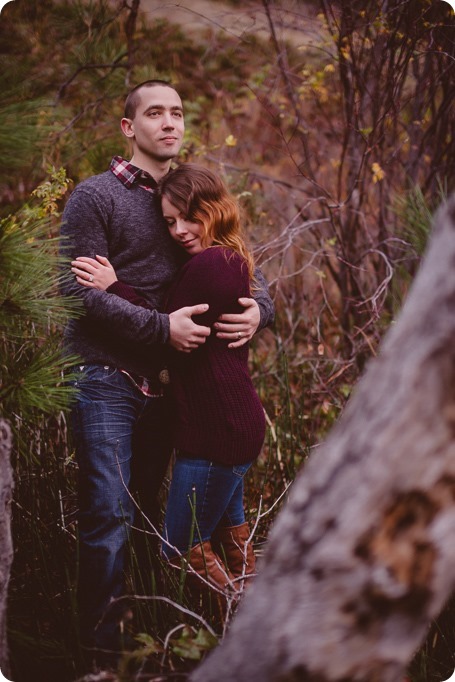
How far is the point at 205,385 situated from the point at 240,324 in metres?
0.26

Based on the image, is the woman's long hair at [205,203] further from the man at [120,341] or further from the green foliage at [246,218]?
the green foliage at [246,218]

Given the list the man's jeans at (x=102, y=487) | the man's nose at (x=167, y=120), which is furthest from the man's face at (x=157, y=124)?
the man's jeans at (x=102, y=487)

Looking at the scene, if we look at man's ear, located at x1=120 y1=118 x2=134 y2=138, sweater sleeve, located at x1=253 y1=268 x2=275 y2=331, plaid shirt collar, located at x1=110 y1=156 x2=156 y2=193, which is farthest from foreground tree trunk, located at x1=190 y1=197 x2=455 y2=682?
man's ear, located at x1=120 y1=118 x2=134 y2=138

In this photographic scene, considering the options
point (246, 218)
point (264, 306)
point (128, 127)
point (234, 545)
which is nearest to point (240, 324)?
point (264, 306)

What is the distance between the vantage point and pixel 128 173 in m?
2.37

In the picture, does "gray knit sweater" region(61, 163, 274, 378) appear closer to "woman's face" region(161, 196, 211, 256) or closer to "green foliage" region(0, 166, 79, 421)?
"woman's face" region(161, 196, 211, 256)

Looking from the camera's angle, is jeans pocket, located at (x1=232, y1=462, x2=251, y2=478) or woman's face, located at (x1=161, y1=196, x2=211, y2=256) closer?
jeans pocket, located at (x1=232, y1=462, x2=251, y2=478)

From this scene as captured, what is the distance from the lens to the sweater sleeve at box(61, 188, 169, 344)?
212 cm

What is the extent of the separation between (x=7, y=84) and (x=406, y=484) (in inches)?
58.3

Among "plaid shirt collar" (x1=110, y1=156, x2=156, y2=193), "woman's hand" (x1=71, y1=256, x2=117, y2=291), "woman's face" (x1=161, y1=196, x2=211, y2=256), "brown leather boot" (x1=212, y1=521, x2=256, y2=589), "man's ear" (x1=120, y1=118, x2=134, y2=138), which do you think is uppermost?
"man's ear" (x1=120, y1=118, x2=134, y2=138)

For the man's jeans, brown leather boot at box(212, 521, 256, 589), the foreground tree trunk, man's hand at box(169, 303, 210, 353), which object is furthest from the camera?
brown leather boot at box(212, 521, 256, 589)

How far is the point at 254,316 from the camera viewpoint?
2250mm

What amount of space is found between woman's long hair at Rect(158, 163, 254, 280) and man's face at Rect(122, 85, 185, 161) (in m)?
0.17

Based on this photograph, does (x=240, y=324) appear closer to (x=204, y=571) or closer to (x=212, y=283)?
(x=212, y=283)
